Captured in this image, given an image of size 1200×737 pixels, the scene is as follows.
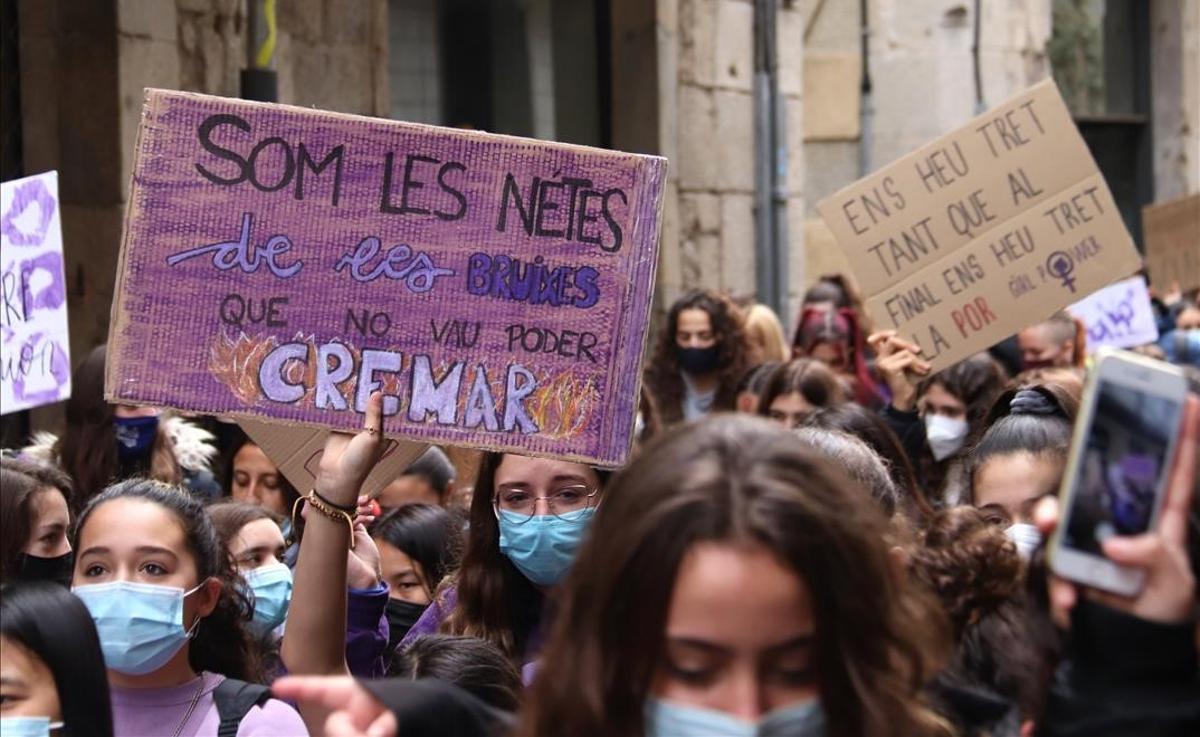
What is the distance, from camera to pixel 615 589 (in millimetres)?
2188

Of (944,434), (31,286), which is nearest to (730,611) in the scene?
(31,286)


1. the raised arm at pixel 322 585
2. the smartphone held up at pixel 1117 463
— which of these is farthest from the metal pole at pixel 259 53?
the smartphone held up at pixel 1117 463

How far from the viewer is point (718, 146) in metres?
12.7

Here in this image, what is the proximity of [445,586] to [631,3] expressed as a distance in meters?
8.29

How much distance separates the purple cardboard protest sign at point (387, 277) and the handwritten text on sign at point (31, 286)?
5.32 ft

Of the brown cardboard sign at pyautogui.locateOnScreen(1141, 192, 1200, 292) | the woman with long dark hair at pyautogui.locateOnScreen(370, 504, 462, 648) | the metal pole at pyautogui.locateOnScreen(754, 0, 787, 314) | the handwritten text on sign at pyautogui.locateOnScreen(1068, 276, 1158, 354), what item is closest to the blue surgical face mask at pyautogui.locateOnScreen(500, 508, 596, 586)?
the woman with long dark hair at pyautogui.locateOnScreen(370, 504, 462, 648)

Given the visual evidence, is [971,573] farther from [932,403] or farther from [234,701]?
Result: [932,403]

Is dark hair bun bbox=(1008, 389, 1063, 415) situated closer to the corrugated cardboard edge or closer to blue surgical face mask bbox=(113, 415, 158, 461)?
the corrugated cardboard edge

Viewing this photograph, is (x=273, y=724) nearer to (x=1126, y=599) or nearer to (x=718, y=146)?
(x=1126, y=599)

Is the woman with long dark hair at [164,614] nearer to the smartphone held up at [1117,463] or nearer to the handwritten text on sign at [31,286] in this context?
the handwritten text on sign at [31,286]

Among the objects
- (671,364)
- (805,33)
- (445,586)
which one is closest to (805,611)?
(445,586)

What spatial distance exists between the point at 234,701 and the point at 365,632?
0.36m

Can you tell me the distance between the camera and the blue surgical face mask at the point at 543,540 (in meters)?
3.91

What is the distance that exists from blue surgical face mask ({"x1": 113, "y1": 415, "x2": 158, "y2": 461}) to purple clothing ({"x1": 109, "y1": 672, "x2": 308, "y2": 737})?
8.04 ft
